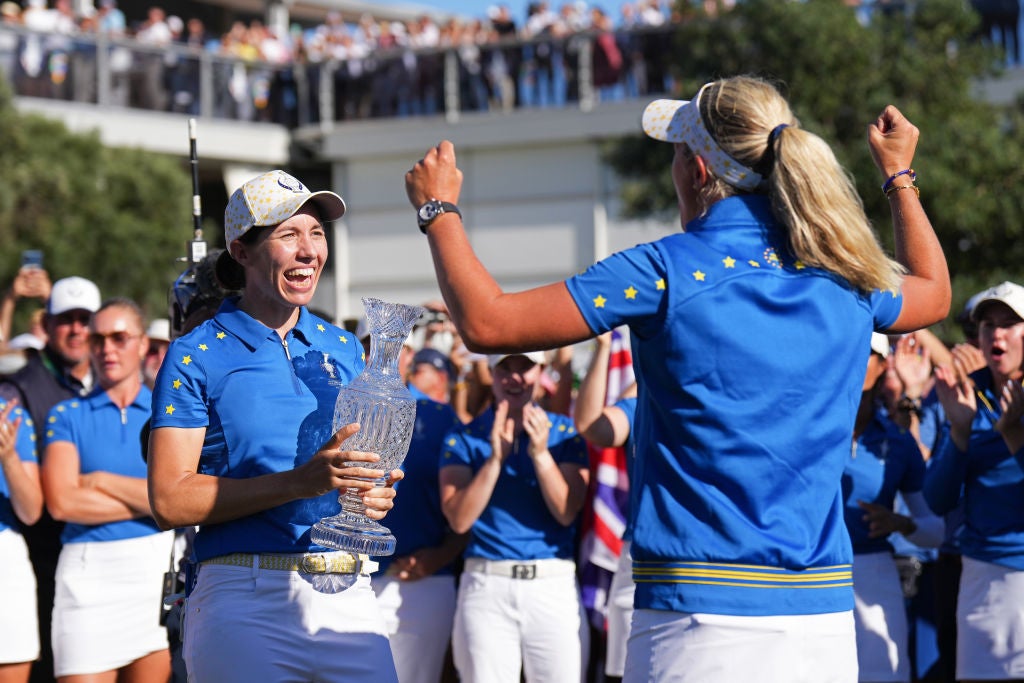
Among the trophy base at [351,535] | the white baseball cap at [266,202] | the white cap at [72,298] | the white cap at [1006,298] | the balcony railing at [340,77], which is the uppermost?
the balcony railing at [340,77]

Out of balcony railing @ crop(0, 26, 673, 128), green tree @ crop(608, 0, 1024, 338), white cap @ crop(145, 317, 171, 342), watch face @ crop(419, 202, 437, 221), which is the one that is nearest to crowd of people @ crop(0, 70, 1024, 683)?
watch face @ crop(419, 202, 437, 221)

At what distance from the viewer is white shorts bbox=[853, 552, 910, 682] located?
21.7ft

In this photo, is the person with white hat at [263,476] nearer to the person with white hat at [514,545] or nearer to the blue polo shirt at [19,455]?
the person with white hat at [514,545]

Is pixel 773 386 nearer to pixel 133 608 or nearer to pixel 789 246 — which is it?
pixel 789 246

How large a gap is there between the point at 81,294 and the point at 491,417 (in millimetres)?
2348

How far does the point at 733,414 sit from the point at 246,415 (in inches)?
56.9

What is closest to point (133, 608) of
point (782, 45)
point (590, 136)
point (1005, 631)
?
point (1005, 631)

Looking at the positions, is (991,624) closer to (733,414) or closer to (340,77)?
(733,414)

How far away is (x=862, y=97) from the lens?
1609cm

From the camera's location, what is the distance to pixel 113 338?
645cm

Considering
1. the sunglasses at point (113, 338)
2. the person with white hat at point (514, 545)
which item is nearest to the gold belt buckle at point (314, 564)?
the person with white hat at point (514, 545)

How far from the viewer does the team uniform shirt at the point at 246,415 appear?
388cm

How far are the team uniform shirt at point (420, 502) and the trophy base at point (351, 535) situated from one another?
313 centimetres

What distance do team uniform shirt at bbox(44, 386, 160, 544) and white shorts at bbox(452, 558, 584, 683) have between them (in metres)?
1.54
